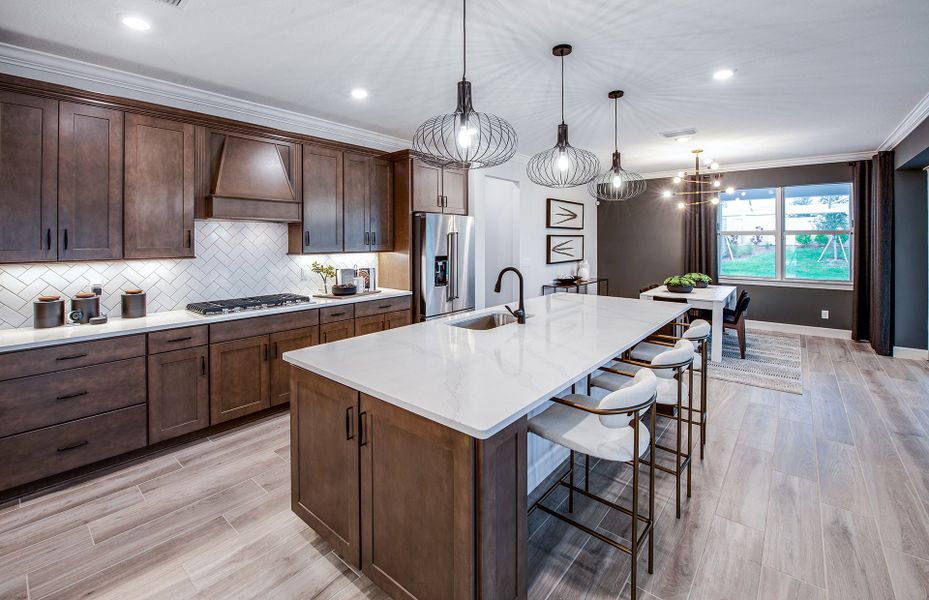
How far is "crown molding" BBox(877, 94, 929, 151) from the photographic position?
3986mm

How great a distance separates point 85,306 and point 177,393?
0.83 metres

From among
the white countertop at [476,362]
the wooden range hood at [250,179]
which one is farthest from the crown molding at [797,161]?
the wooden range hood at [250,179]

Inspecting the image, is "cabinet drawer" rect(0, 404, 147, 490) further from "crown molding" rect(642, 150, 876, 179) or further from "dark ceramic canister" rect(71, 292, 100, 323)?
"crown molding" rect(642, 150, 876, 179)

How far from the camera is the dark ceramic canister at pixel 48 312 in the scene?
2793mm

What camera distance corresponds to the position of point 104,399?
9.14ft

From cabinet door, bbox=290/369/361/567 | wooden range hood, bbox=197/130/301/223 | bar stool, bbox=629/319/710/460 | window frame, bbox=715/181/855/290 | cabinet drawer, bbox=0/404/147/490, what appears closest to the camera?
cabinet door, bbox=290/369/361/567

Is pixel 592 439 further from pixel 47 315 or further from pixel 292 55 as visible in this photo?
pixel 47 315

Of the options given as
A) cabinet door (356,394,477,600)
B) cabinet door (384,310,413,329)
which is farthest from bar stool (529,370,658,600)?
cabinet door (384,310,413,329)

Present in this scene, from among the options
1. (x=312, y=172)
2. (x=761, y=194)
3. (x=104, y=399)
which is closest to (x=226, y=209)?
(x=312, y=172)

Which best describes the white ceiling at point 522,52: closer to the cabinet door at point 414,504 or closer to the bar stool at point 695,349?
the bar stool at point 695,349

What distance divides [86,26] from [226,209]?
4.42ft

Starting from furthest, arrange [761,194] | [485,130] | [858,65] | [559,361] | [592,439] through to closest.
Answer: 1. [761,194]
2. [485,130]
3. [858,65]
4. [559,361]
5. [592,439]

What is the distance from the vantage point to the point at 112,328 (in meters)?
2.86

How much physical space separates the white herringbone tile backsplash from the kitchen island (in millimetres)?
2132
